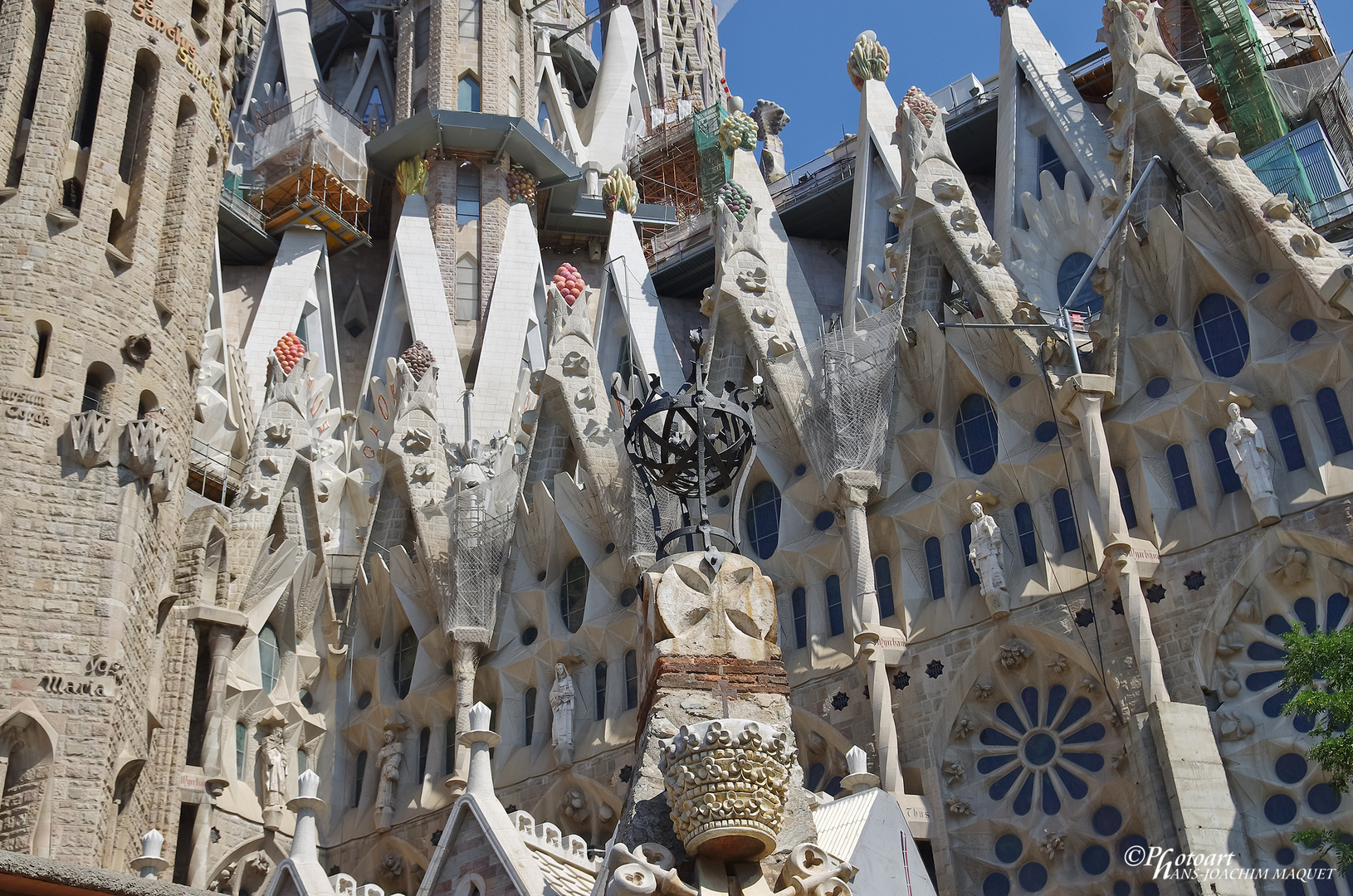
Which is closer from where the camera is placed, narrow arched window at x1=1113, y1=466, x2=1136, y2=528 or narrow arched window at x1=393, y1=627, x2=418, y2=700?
narrow arched window at x1=1113, y1=466, x2=1136, y2=528

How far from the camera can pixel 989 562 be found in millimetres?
18078

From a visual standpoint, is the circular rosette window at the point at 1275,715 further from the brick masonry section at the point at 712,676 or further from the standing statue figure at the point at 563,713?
the brick masonry section at the point at 712,676

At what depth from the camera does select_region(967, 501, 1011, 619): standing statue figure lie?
58.8 ft

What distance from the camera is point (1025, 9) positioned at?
83.1ft

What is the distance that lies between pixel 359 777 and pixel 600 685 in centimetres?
418

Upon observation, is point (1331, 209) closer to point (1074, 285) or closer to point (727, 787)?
point (1074, 285)

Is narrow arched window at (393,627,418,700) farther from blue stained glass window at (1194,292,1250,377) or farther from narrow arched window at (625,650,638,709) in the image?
blue stained glass window at (1194,292,1250,377)

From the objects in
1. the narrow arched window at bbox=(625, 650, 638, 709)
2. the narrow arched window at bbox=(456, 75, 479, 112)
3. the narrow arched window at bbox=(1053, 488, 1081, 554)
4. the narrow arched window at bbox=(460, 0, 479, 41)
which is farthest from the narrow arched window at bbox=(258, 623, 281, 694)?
the narrow arched window at bbox=(460, 0, 479, 41)

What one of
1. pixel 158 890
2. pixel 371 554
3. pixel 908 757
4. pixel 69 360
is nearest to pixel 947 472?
pixel 908 757

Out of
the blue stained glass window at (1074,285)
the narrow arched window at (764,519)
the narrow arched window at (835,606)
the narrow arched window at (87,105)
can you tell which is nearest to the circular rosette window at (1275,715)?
the narrow arched window at (835,606)

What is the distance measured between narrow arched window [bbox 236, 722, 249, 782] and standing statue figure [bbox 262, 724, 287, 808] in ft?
0.83

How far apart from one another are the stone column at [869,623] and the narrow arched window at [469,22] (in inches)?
624

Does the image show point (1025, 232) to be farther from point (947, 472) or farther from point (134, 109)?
point (134, 109)

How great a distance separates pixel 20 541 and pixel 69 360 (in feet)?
7.82
